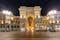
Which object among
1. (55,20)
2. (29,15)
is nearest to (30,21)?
(29,15)

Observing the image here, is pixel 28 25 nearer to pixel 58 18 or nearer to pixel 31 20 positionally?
pixel 31 20

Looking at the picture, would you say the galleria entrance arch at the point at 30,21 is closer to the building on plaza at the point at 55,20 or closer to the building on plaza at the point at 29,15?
the building on plaza at the point at 29,15

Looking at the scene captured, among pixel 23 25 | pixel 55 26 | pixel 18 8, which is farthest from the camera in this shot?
pixel 18 8

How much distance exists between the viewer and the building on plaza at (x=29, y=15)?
2803 inches

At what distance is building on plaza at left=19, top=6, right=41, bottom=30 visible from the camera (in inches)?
2803

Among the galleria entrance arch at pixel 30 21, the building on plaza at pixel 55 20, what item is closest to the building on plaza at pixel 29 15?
the galleria entrance arch at pixel 30 21

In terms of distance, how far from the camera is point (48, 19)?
7225cm

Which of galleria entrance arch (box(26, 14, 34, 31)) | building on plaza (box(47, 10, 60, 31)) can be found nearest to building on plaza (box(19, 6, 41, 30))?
galleria entrance arch (box(26, 14, 34, 31))

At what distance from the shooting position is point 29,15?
72500 millimetres

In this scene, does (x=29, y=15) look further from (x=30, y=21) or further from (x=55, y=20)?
(x=55, y=20)

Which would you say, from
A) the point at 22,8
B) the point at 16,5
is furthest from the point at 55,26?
the point at 16,5

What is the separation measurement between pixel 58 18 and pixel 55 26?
311 cm

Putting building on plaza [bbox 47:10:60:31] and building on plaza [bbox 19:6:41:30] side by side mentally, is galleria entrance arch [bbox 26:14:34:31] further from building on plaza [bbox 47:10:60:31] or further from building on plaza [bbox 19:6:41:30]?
building on plaza [bbox 47:10:60:31]

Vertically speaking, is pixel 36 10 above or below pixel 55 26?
above
